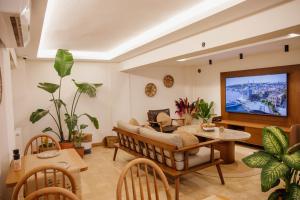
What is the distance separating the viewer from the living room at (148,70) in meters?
2.38

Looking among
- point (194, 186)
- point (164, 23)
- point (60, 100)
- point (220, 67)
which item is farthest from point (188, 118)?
point (164, 23)

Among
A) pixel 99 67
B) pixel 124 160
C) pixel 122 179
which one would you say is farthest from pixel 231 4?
pixel 99 67

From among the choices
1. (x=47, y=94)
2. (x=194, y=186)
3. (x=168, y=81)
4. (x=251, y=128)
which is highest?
(x=168, y=81)

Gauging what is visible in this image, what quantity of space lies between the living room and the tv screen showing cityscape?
0.18ft

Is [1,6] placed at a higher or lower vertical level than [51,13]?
lower

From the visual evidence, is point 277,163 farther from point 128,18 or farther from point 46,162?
point 128,18

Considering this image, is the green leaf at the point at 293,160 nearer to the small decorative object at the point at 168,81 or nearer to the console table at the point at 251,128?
the console table at the point at 251,128

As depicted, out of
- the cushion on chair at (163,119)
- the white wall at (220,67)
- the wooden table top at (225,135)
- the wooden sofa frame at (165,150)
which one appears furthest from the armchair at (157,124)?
the wooden sofa frame at (165,150)

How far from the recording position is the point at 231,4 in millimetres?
2145

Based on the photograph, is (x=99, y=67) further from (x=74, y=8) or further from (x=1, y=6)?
(x=1, y=6)

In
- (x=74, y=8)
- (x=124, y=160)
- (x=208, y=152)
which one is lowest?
(x=124, y=160)

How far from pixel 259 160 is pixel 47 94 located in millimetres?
4739

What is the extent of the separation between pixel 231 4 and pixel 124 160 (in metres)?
3.48

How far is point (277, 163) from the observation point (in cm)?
174
